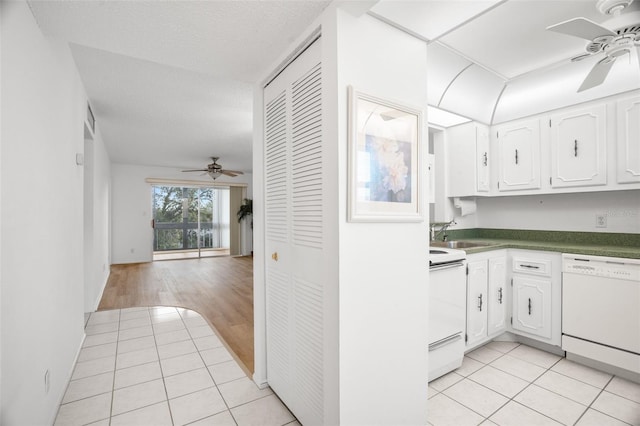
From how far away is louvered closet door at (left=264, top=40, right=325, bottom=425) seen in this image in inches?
63.1

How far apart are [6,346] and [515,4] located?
10.6 ft

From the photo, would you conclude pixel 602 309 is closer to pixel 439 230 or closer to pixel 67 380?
pixel 439 230

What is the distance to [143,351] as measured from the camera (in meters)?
2.77

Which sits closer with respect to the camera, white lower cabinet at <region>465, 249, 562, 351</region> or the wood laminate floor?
white lower cabinet at <region>465, 249, 562, 351</region>

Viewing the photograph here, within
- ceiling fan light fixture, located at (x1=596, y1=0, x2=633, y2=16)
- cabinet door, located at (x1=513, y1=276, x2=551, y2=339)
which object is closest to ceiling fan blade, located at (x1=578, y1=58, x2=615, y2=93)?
ceiling fan light fixture, located at (x1=596, y1=0, x2=633, y2=16)

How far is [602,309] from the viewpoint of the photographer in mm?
2340

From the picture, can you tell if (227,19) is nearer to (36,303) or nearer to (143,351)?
(36,303)

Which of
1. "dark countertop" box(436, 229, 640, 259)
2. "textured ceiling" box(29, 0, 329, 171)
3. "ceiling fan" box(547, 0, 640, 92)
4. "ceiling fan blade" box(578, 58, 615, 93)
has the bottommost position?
"dark countertop" box(436, 229, 640, 259)

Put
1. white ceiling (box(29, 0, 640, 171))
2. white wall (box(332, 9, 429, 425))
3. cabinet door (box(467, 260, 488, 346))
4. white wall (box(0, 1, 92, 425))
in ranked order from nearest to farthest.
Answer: white wall (box(0, 1, 92, 425))
white wall (box(332, 9, 429, 425))
white ceiling (box(29, 0, 640, 171))
cabinet door (box(467, 260, 488, 346))

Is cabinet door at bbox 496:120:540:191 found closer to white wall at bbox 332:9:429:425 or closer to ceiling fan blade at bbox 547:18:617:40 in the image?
ceiling fan blade at bbox 547:18:617:40

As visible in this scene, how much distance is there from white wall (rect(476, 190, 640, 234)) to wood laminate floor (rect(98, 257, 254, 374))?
3.16 metres

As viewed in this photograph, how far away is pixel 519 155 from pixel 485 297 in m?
1.59

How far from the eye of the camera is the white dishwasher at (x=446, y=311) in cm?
216

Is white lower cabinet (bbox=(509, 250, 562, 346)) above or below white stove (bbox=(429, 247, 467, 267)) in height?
below
